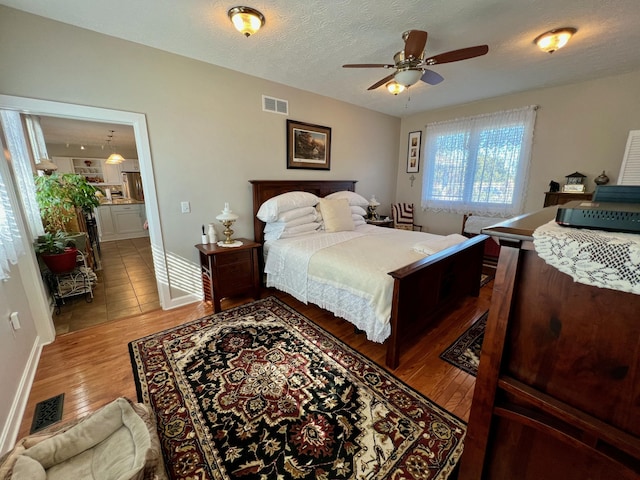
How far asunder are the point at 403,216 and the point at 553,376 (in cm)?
432

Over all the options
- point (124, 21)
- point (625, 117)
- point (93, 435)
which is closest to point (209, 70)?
point (124, 21)

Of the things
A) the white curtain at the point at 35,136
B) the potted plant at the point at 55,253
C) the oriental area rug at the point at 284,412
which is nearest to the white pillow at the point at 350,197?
the oriental area rug at the point at 284,412

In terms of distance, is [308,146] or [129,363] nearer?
[129,363]

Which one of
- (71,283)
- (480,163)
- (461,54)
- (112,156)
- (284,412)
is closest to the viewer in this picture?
(284,412)

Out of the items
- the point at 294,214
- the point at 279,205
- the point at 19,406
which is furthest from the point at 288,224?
the point at 19,406

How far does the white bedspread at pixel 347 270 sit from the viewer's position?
77.2 inches

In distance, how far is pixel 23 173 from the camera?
8.59 feet

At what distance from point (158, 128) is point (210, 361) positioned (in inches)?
87.6

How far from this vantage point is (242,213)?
3.23 m

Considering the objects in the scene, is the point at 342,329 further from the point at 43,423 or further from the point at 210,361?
the point at 43,423

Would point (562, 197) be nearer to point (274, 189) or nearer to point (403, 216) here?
point (403, 216)

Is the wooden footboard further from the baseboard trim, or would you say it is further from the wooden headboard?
the baseboard trim

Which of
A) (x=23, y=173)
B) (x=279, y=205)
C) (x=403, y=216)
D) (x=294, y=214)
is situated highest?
(x=23, y=173)

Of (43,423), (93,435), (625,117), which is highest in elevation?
(625,117)
